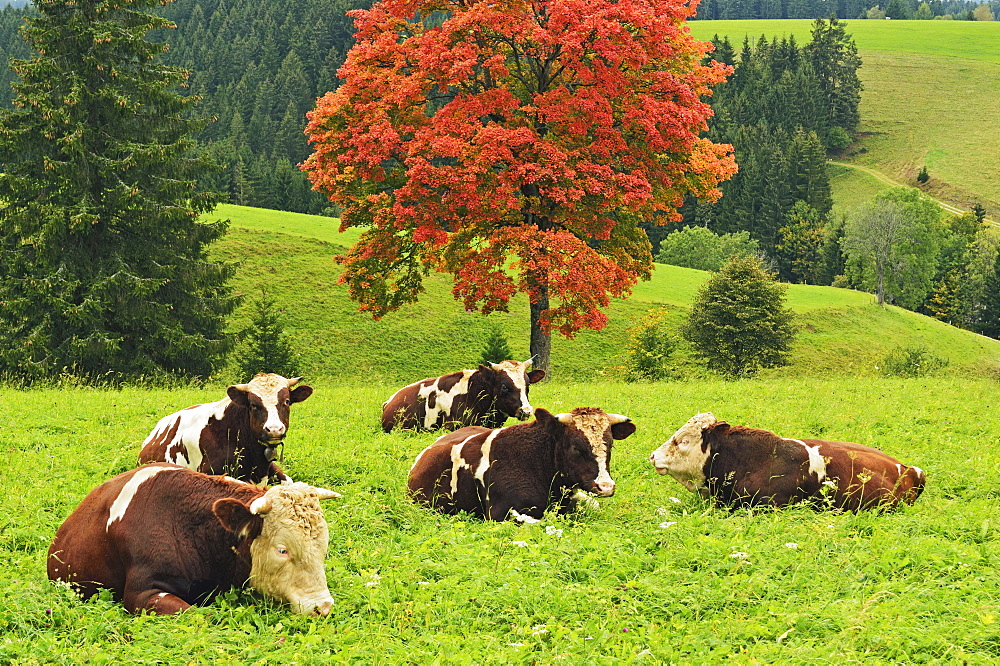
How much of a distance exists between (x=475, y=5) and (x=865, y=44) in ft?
671

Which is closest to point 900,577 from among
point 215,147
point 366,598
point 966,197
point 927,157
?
point 366,598

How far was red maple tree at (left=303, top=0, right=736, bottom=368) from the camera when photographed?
21.3 m

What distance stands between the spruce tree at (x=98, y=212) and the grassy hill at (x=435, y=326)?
5694 mm

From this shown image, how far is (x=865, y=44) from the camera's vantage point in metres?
197

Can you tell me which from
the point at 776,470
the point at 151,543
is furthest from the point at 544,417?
the point at 151,543

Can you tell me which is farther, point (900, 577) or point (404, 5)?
point (404, 5)

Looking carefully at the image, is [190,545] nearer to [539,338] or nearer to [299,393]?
[299,393]

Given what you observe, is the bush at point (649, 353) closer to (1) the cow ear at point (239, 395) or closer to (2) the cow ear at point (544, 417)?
(2) the cow ear at point (544, 417)

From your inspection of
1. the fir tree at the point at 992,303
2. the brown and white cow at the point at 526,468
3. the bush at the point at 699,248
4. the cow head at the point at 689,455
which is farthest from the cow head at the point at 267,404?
the fir tree at the point at 992,303

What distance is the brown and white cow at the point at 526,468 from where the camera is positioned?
9148 millimetres

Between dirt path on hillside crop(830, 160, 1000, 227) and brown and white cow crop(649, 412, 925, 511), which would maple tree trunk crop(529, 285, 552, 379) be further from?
dirt path on hillside crop(830, 160, 1000, 227)

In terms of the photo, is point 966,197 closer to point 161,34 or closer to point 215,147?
point 215,147

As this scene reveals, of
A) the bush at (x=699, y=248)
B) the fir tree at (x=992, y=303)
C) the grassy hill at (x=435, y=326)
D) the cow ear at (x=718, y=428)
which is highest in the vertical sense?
the cow ear at (x=718, y=428)

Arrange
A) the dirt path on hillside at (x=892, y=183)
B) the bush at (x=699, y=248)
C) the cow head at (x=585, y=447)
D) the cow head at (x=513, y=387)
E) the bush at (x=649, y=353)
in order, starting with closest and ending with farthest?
the cow head at (x=585, y=447) < the cow head at (x=513, y=387) < the bush at (x=649, y=353) < the bush at (x=699, y=248) < the dirt path on hillside at (x=892, y=183)
